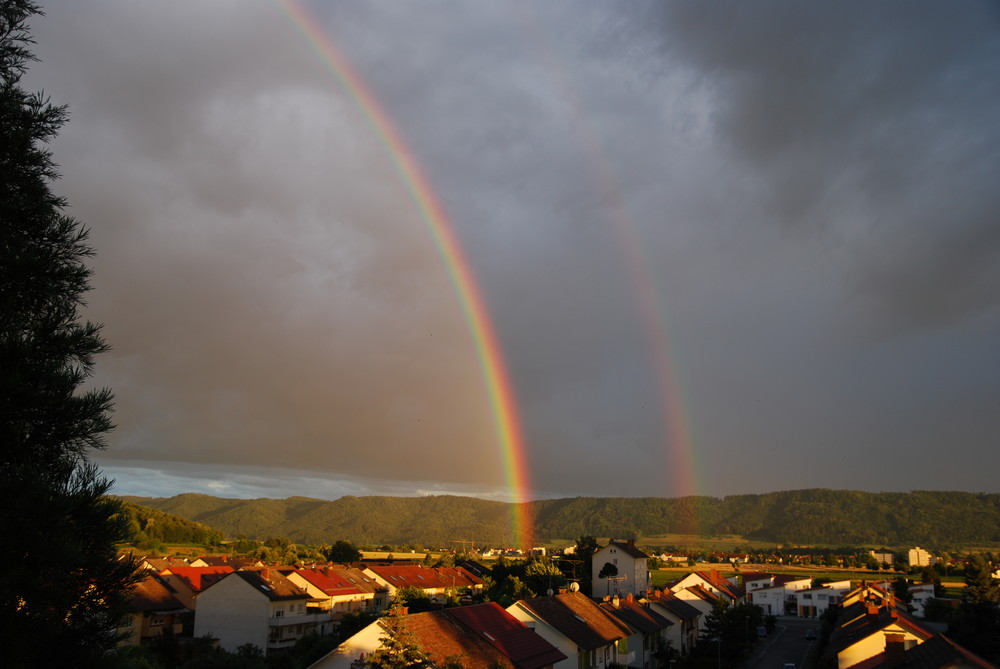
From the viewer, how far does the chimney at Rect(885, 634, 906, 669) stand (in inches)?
1063

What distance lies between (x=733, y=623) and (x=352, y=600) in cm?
3463

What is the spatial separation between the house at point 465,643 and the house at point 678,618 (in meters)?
26.1

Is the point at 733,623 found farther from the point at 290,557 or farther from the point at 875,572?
the point at 875,572

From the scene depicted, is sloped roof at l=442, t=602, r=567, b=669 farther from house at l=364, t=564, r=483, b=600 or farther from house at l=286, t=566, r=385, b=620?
house at l=364, t=564, r=483, b=600

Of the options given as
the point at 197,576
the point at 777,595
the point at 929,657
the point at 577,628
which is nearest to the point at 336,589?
the point at 197,576

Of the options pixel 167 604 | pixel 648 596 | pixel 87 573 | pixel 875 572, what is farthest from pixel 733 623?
pixel 875 572

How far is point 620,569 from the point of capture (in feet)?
293

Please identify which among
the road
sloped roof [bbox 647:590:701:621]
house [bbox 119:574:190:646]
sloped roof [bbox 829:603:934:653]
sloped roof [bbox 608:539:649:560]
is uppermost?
sloped roof [bbox 608:539:649:560]

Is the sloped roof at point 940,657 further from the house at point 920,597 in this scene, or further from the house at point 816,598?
the house at point 816,598

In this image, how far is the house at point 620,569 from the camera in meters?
87.9

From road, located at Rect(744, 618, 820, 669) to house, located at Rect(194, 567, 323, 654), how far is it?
3528 centimetres

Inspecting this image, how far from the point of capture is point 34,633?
787cm

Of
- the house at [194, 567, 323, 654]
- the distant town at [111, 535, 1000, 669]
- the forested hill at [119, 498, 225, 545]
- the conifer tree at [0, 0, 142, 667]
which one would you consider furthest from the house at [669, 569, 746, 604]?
the forested hill at [119, 498, 225, 545]

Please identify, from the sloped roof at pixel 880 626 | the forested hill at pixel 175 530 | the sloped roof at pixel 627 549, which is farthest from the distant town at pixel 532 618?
the forested hill at pixel 175 530
